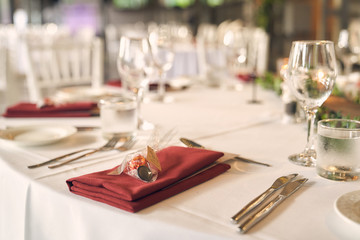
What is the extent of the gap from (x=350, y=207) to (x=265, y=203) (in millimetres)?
135

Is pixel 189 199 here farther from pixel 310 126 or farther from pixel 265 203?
pixel 310 126

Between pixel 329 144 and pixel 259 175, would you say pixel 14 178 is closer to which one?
pixel 259 175

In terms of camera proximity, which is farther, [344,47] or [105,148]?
[344,47]

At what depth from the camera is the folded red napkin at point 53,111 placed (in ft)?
4.68

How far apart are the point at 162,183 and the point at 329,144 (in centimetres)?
33

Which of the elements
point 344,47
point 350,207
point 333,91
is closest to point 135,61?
point 333,91

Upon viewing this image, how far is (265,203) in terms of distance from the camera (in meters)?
0.70

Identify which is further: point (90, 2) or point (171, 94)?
point (90, 2)

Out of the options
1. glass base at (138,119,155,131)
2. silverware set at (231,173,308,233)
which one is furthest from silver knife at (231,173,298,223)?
glass base at (138,119,155,131)

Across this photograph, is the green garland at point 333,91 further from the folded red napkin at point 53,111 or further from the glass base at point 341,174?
the folded red napkin at point 53,111

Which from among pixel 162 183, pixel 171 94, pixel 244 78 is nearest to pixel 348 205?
pixel 162 183

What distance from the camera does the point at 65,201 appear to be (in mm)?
742

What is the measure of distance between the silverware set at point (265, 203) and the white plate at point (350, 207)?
103mm

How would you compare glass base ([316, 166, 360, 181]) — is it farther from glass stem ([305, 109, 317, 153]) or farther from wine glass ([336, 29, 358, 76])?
wine glass ([336, 29, 358, 76])
